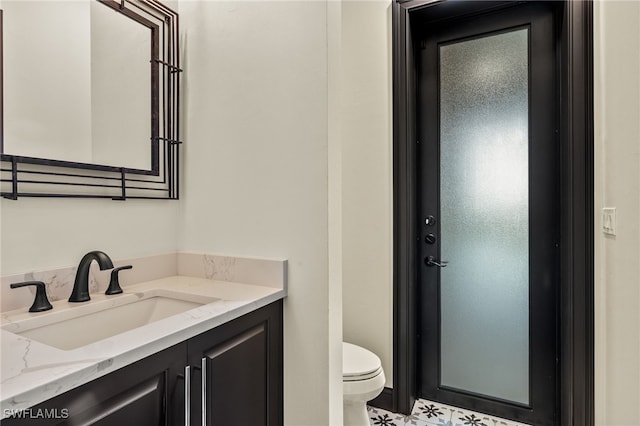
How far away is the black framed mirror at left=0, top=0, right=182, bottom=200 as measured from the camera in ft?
3.18

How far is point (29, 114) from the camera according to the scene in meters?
0.99

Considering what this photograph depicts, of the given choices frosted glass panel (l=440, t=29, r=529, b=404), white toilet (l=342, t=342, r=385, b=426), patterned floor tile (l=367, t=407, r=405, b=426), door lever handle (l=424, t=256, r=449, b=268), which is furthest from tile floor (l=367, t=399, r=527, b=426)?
door lever handle (l=424, t=256, r=449, b=268)

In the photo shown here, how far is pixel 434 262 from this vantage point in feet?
6.75

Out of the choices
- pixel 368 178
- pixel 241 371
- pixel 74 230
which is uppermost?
pixel 368 178

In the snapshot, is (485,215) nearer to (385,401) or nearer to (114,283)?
(385,401)

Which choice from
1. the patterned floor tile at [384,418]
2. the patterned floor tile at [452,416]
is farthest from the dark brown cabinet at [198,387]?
the patterned floor tile at [452,416]

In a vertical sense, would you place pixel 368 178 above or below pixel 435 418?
above

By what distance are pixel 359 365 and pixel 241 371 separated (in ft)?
2.49

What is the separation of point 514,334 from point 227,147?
5.76 ft

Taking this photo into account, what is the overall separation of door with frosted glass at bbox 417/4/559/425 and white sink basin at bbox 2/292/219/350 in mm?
1424

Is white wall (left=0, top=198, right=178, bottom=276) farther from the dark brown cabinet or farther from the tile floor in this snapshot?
Result: the tile floor
